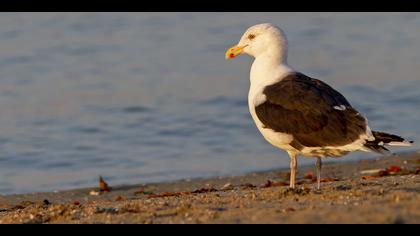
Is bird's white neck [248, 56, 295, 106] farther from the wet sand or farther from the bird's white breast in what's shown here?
the wet sand

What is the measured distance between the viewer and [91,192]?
11.5 metres

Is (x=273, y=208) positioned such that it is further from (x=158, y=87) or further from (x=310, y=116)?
(x=158, y=87)

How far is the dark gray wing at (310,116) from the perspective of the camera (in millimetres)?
8555

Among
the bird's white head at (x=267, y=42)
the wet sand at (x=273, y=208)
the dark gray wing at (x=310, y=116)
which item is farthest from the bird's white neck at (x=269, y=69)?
the wet sand at (x=273, y=208)

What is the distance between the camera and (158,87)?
1723 centimetres

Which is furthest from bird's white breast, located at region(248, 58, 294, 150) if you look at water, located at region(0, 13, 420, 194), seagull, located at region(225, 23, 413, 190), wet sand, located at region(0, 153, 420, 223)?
water, located at region(0, 13, 420, 194)

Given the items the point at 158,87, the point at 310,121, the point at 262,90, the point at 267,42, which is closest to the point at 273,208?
the point at 310,121

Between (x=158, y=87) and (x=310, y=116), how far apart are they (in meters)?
8.80

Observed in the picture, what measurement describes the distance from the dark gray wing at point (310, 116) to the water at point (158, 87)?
13.4ft

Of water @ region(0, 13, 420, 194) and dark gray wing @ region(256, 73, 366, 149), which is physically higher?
water @ region(0, 13, 420, 194)

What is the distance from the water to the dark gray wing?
4.08m

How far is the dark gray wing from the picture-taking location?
8555 mm
